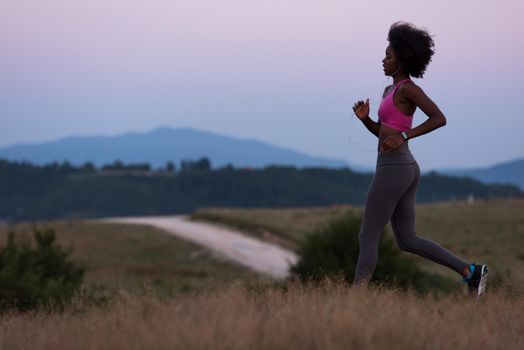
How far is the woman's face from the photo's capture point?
8.02 meters

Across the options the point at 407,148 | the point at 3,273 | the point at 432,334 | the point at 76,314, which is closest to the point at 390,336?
the point at 432,334

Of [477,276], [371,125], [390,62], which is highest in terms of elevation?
[390,62]

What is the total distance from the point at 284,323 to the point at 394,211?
2772 millimetres

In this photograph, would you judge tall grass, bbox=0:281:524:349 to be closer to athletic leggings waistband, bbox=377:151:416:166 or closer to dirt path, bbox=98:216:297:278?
athletic leggings waistband, bbox=377:151:416:166

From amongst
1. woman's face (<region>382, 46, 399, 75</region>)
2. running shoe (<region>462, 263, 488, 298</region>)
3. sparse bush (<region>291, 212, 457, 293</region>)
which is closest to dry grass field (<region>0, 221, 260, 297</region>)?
sparse bush (<region>291, 212, 457, 293</region>)

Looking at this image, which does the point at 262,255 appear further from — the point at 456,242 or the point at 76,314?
the point at 76,314

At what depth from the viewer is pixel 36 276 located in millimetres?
15750

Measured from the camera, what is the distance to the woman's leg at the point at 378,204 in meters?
7.89

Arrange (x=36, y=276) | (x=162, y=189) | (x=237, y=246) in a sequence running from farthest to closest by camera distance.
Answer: (x=162, y=189) → (x=237, y=246) → (x=36, y=276)

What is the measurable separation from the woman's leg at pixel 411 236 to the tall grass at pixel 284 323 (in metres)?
0.33

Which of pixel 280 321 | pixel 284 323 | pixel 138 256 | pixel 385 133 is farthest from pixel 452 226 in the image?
pixel 284 323

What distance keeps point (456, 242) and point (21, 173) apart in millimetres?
80477

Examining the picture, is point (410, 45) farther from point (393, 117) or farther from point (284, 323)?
point (284, 323)

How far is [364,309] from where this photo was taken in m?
6.43
